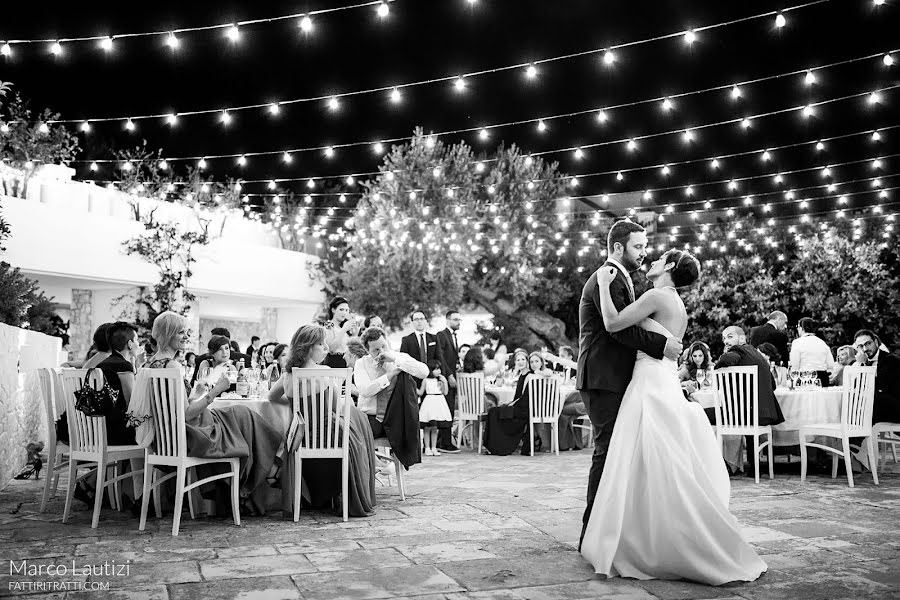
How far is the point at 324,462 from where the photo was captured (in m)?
5.06

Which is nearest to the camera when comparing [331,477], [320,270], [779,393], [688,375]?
[331,477]

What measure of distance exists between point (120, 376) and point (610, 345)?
3.05 meters

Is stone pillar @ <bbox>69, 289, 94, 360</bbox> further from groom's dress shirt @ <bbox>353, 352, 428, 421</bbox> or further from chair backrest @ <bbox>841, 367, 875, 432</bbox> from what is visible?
chair backrest @ <bbox>841, 367, 875, 432</bbox>

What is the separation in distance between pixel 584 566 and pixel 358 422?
78.9 inches

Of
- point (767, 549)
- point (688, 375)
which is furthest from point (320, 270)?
point (767, 549)

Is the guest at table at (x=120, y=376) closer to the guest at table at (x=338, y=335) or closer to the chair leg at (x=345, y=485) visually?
the chair leg at (x=345, y=485)

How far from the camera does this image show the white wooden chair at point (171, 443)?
434 centimetres

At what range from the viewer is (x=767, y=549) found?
13.1 feet

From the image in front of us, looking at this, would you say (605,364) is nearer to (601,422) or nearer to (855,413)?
(601,422)

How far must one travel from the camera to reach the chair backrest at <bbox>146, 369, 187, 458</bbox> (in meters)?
4.35

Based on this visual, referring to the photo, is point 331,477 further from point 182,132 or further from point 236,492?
point 182,132

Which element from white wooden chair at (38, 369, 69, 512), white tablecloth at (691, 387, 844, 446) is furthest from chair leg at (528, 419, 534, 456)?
white wooden chair at (38, 369, 69, 512)

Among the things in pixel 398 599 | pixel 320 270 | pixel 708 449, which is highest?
pixel 320 270

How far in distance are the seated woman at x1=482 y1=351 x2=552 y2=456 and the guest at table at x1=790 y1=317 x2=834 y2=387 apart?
9.02ft
